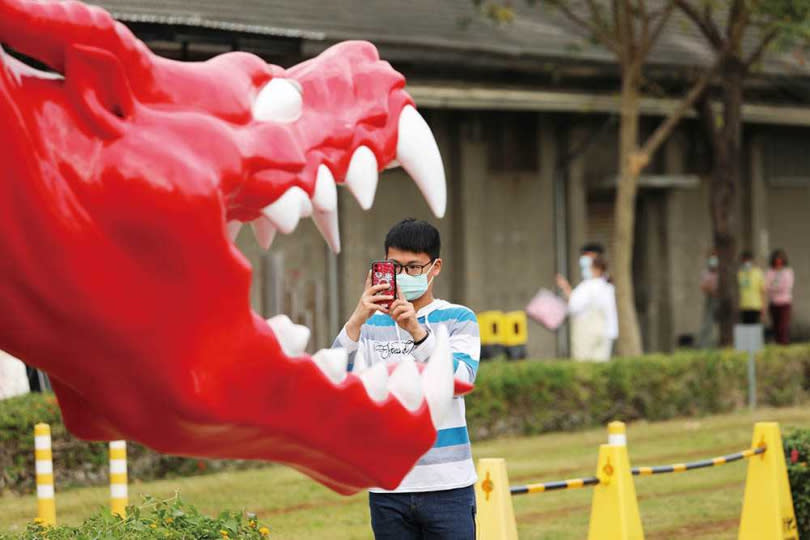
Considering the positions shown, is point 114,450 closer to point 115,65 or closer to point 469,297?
point 115,65

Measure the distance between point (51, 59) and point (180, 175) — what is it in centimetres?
30

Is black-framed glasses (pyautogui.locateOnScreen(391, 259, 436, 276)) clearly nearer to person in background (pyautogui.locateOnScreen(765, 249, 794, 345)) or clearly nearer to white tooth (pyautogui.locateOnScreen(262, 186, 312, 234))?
white tooth (pyautogui.locateOnScreen(262, 186, 312, 234))

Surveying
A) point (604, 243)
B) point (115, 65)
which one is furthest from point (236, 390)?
point (604, 243)

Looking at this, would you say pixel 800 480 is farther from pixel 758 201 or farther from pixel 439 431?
pixel 758 201

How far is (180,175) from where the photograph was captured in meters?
2.66

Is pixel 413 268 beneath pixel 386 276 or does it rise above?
above

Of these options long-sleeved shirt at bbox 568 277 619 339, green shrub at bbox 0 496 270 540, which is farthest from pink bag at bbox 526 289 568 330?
green shrub at bbox 0 496 270 540

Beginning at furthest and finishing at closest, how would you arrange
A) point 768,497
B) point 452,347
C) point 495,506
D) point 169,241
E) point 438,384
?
1. point 768,497
2. point 495,506
3. point 452,347
4. point 438,384
5. point 169,241

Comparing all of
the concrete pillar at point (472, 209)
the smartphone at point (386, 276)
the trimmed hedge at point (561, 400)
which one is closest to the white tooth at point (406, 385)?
the smartphone at point (386, 276)

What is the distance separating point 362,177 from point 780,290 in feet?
74.9

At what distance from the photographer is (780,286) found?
24.9 meters

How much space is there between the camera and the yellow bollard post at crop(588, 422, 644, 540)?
7.65 m

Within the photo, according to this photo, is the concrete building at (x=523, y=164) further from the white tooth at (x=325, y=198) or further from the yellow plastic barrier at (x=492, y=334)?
the white tooth at (x=325, y=198)

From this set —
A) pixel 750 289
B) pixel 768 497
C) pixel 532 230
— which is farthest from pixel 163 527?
pixel 750 289
